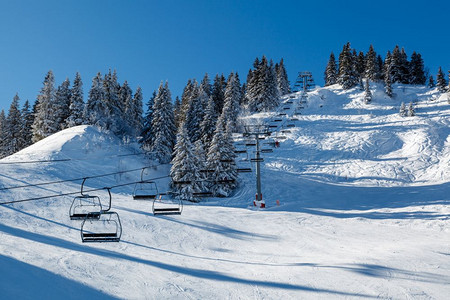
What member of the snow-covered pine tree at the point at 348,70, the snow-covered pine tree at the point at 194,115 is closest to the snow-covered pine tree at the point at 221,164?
the snow-covered pine tree at the point at 194,115

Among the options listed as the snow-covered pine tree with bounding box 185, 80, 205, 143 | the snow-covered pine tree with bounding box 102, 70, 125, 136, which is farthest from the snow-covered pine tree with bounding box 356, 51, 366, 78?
the snow-covered pine tree with bounding box 102, 70, 125, 136

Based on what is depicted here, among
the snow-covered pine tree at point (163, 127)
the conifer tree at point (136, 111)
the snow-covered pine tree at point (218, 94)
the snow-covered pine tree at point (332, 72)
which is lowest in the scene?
the snow-covered pine tree at point (163, 127)

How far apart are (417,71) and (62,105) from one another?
283 ft

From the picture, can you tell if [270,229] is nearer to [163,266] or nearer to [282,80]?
[163,266]

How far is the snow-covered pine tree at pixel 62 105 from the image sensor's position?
52.6 metres

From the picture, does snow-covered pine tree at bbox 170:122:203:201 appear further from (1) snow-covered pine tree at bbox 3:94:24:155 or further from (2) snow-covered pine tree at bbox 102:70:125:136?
(1) snow-covered pine tree at bbox 3:94:24:155

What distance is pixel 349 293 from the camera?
508 inches

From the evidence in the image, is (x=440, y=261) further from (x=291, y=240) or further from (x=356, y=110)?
(x=356, y=110)

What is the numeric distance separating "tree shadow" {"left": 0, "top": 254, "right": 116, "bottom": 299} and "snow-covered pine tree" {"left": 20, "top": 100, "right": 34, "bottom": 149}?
48414mm

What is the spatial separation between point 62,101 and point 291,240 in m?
50.0

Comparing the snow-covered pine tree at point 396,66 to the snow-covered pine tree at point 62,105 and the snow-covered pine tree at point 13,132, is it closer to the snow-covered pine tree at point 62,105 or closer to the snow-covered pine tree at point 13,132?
the snow-covered pine tree at point 62,105

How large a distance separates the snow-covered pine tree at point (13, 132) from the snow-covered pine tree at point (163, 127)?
2756 cm

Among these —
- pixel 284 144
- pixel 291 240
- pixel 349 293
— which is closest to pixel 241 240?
pixel 291 240

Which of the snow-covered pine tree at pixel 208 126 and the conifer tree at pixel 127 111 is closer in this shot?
the snow-covered pine tree at pixel 208 126
